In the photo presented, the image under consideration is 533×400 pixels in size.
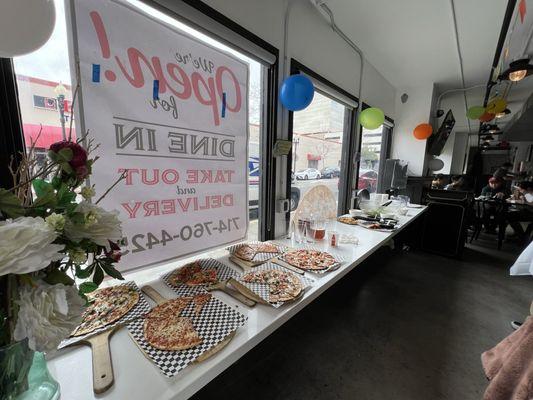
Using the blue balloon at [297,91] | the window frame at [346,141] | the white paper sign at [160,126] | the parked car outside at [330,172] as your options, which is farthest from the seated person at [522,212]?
the white paper sign at [160,126]

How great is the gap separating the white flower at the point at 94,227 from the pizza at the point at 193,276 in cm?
71

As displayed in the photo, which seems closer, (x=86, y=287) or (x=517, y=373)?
(x=86, y=287)

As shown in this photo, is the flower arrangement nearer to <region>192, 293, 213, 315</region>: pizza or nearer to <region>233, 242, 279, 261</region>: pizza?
<region>192, 293, 213, 315</region>: pizza

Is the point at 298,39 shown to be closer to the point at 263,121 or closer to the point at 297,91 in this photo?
the point at 297,91

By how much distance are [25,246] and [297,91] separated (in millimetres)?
1512

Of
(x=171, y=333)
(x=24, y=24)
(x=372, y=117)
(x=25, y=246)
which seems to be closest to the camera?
(x=25, y=246)

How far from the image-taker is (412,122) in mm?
3871

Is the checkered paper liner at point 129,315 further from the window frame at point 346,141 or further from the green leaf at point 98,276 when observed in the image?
the window frame at point 346,141

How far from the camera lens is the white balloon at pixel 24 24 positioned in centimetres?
51

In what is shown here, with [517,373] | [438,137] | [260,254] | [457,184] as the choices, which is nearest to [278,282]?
[260,254]

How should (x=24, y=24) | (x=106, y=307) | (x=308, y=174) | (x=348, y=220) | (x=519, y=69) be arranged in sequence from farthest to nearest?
1. (x=348, y=220)
2. (x=308, y=174)
3. (x=519, y=69)
4. (x=106, y=307)
5. (x=24, y=24)

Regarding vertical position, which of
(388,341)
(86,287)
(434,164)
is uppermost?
(434,164)

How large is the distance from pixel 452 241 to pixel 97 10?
432cm

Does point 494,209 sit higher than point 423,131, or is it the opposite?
point 423,131
